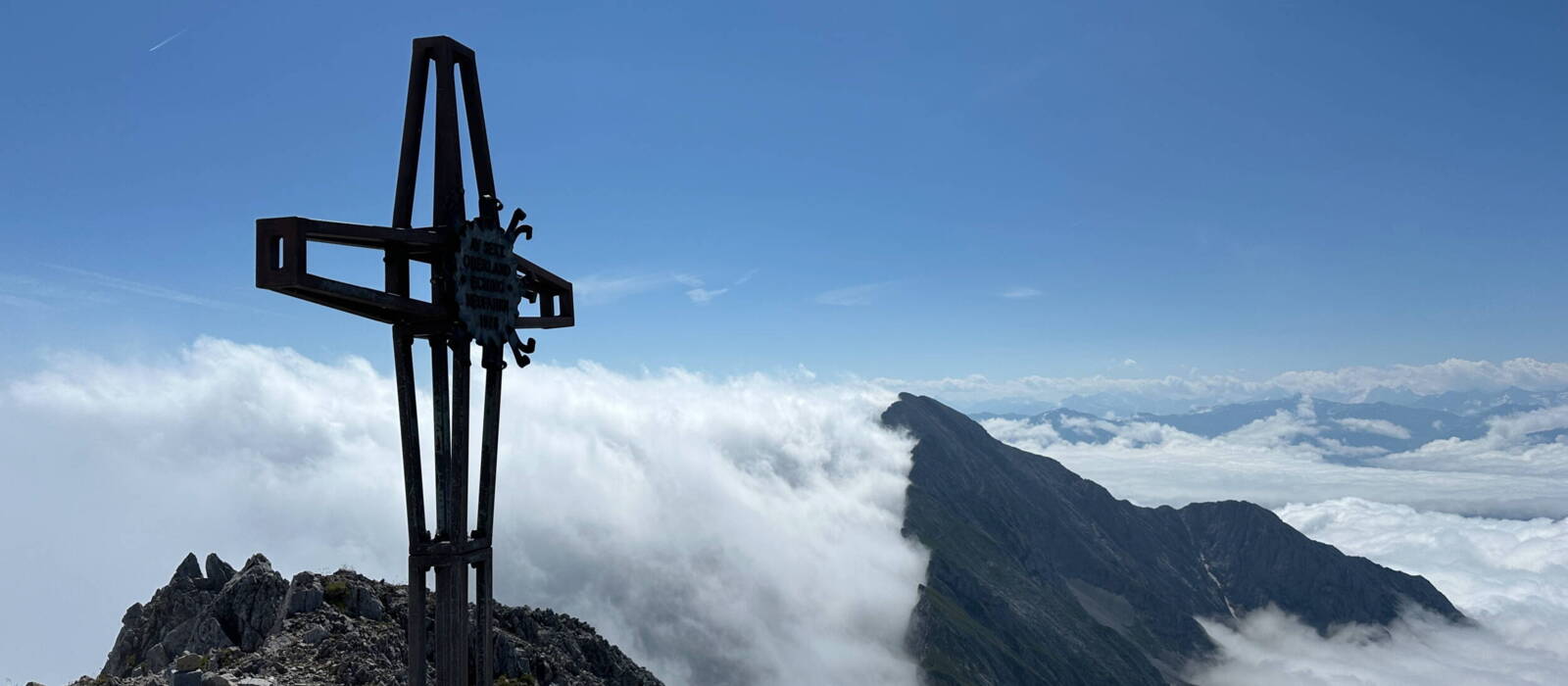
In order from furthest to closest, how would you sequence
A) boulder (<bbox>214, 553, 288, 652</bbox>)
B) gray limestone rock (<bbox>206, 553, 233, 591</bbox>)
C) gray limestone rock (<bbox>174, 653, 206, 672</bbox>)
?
gray limestone rock (<bbox>206, 553, 233, 591</bbox>)
boulder (<bbox>214, 553, 288, 652</bbox>)
gray limestone rock (<bbox>174, 653, 206, 672</bbox>)

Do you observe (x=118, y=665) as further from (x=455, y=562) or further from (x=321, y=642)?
(x=455, y=562)

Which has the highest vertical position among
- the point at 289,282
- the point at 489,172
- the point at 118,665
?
the point at 489,172

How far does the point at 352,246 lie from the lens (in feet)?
56.3

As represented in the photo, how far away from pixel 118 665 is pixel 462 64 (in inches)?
1414

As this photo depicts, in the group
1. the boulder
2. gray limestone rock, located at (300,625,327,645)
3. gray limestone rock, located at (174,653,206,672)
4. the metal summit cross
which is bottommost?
gray limestone rock, located at (174,653,206,672)

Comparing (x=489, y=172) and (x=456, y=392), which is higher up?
(x=489, y=172)

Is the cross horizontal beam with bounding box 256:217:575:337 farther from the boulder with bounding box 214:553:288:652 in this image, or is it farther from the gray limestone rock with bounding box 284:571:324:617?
the boulder with bounding box 214:553:288:652

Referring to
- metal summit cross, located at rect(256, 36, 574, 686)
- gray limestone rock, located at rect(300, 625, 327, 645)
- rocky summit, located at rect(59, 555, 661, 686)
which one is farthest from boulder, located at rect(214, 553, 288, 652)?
metal summit cross, located at rect(256, 36, 574, 686)

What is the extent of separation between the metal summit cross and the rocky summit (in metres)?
13.0

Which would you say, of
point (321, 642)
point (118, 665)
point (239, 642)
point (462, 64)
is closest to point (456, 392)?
point (462, 64)

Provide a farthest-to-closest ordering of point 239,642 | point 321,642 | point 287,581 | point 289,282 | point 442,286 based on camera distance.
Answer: point 287,581 < point 239,642 < point 321,642 < point 442,286 < point 289,282

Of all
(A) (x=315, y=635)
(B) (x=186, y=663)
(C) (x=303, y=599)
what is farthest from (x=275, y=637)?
(B) (x=186, y=663)

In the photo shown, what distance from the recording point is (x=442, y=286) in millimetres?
18406

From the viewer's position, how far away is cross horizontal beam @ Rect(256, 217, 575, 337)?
49.3 feet
